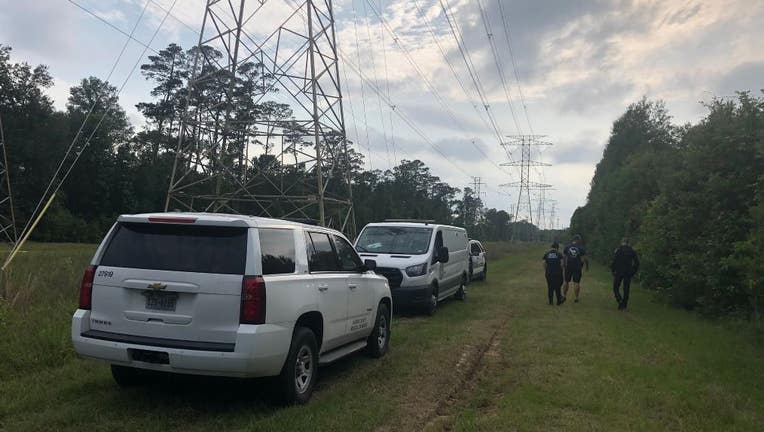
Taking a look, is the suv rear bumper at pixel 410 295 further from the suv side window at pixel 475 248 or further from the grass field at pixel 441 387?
the suv side window at pixel 475 248

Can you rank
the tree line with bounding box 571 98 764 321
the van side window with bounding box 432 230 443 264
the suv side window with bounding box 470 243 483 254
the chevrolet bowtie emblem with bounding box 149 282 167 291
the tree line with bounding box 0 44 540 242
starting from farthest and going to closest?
the tree line with bounding box 0 44 540 242, the suv side window with bounding box 470 243 483 254, the van side window with bounding box 432 230 443 264, the tree line with bounding box 571 98 764 321, the chevrolet bowtie emblem with bounding box 149 282 167 291

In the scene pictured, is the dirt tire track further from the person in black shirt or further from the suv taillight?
the person in black shirt

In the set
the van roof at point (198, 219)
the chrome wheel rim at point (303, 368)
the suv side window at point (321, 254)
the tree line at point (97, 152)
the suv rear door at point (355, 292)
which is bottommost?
the chrome wheel rim at point (303, 368)

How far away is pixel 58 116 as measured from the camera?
5866 centimetres

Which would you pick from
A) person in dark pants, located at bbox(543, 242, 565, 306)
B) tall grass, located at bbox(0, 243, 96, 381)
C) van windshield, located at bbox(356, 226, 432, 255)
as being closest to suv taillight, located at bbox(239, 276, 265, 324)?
tall grass, located at bbox(0, 243, 96, 381)

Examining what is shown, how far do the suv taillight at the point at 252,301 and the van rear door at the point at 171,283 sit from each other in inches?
2.1

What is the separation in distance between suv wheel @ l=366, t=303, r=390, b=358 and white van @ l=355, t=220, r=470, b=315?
3813mm

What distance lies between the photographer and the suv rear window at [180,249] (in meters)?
5.72

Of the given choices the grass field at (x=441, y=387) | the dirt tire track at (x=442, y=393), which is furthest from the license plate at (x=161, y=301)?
the dirt tire track at (x=442, y=393)

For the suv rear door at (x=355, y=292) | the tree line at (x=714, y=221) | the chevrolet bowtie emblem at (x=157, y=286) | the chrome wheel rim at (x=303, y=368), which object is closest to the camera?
the chevrolet bowtie emblem at (x=157, y=286)

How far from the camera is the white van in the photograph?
13.2 metres

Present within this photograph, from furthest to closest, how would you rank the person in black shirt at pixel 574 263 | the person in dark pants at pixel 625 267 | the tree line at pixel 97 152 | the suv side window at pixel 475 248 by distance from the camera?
the tree line at pixel 97 152
the suv side window at pixel 475 248
the person in black shirt at pixel 574 263
the person in dark pants at pixel 625 267

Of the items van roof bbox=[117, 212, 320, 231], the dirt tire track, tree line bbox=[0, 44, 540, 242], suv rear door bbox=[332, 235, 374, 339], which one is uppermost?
tree line bbox=[0, 44, 540, 242]

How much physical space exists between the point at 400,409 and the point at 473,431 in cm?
98
